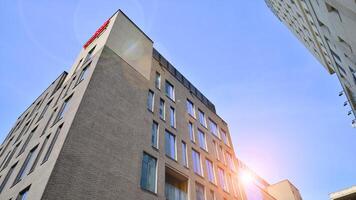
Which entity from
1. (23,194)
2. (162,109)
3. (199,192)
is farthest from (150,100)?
(23,194)

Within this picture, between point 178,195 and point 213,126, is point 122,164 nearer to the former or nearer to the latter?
point 178,195

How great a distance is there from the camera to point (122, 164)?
1412 cm

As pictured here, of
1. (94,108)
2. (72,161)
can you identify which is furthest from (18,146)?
(72,161)

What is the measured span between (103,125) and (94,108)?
1313 millimetres

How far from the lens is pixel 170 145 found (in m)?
20.2

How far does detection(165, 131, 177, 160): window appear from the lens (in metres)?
19.4

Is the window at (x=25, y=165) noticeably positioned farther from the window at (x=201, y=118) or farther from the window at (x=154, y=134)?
the window at (x=201, y=118)

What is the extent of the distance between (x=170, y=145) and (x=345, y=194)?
14801 millimetres

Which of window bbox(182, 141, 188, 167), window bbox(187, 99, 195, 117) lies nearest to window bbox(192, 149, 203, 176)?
window bbox(182, 141, 188, 167)

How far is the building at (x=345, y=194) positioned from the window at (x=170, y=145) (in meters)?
13.6

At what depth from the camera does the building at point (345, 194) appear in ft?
20.7

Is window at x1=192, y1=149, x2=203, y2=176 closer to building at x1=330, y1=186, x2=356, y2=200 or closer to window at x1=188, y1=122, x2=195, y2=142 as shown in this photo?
window at x1=188, y1=122, x2=195, y2=142

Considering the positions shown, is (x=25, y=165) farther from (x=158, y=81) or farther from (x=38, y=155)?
(x=158, y=81)

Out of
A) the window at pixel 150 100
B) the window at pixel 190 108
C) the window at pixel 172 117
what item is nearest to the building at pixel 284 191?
the window at pixel 190 108
